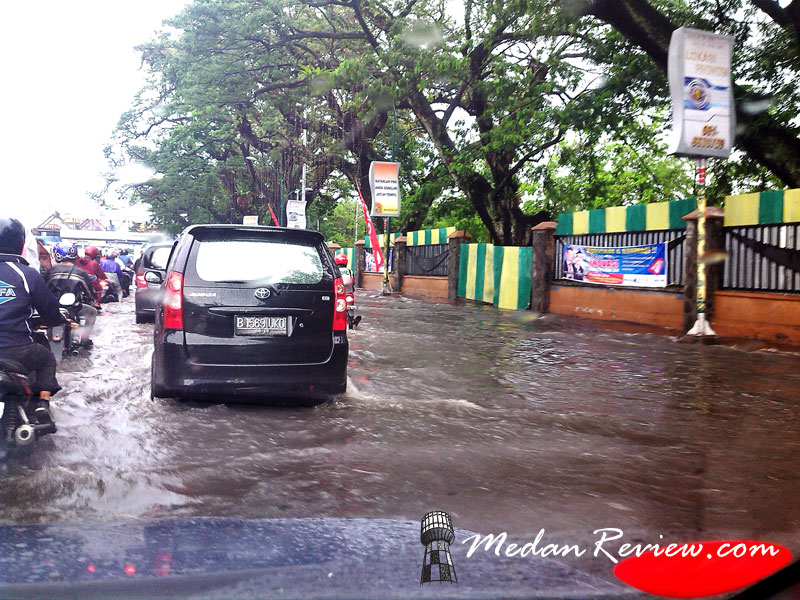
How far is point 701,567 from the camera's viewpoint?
2951 mm

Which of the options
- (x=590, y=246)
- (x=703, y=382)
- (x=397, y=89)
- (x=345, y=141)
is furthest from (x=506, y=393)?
(x=345, y=141)

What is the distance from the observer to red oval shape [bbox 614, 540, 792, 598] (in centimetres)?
277

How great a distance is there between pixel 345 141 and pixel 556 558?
32.9m

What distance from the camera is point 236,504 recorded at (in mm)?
3893

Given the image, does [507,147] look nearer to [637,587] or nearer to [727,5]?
[727,5]

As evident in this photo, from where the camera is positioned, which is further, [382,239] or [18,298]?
[382,239]

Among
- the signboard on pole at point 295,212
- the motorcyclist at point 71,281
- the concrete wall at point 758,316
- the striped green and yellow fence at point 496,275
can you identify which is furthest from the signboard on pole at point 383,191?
the motorcyclist at point 71,281

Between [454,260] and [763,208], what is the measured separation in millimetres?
13532

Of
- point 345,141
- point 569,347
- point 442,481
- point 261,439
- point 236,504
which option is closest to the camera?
point 236,504

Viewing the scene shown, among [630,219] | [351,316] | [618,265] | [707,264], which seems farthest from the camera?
[618,265]

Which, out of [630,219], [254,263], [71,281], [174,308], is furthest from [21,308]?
[630,219]

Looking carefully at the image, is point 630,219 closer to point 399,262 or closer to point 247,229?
point 247,229

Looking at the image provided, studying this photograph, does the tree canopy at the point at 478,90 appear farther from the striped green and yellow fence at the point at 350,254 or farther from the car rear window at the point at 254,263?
the car rear window at the point at 254,263

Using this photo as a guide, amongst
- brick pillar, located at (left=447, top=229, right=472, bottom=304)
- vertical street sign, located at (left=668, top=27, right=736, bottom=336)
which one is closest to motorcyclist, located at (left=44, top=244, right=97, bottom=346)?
vertical street sign, located at (left=668, top=27, right=736, bottom=336)
